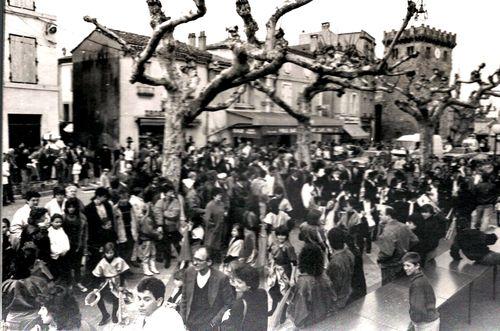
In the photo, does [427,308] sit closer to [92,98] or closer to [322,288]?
[322,288]

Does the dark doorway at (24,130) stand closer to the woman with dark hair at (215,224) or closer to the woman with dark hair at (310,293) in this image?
the woman with dark hair at (215,224)

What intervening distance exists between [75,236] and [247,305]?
2140 millimetres

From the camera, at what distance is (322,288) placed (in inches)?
169

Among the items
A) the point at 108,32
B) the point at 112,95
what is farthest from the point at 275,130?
the point at 108,32

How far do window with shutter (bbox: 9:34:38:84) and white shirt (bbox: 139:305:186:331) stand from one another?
3.28 metres

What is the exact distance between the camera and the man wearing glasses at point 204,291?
13.5ft

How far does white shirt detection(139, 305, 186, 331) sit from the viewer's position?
404 centimetres

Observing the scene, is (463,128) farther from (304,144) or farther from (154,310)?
(154,310)

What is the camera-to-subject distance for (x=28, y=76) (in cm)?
582

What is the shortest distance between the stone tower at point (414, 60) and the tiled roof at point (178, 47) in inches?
146

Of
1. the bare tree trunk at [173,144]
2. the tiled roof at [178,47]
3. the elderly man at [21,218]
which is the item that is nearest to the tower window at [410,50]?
→ the tiled roof at [178,47]

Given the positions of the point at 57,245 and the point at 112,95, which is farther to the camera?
the point at 112,95

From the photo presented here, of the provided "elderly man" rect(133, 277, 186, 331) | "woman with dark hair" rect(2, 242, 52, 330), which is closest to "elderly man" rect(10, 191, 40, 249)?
"woman with dark hair" rect(2, 242, 52, 330)

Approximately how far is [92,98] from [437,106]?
950cm
